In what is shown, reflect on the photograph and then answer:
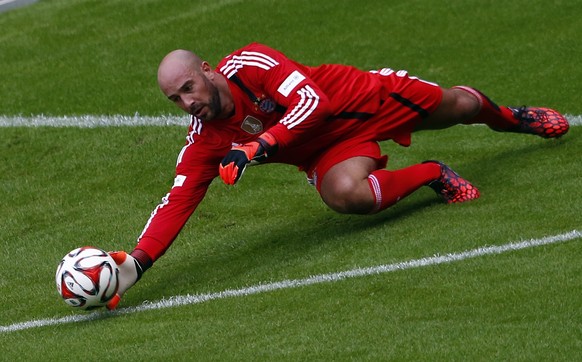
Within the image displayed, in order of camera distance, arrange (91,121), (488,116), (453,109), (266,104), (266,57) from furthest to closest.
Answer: (91,121)
(488,116)
(453,109)
(266,104)
(266,57)

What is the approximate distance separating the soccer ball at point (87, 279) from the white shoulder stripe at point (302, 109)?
120 centimetres

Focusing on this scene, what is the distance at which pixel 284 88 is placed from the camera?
709cm

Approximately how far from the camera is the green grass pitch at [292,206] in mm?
5773

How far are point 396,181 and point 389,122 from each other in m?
0.44

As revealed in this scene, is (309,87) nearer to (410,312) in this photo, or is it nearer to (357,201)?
(357,201)

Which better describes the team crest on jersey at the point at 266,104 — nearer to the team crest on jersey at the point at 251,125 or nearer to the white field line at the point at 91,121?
the team crest on jersey at the point at 251,125

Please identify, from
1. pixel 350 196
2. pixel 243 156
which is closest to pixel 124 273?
pixel 243 156

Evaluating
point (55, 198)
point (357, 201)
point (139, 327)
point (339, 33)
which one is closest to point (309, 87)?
point (357, 201)

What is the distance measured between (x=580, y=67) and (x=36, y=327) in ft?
17.5

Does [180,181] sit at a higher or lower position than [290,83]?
lower

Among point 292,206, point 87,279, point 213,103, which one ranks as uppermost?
point 213,103

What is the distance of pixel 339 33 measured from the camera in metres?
11.7

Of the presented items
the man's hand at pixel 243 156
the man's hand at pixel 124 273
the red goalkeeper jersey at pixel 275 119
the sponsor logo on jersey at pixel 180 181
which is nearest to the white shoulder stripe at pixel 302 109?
the red goalkeeper jersey at pixel 275 119

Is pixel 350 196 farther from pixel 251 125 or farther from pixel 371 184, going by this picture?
pixel 251 125
